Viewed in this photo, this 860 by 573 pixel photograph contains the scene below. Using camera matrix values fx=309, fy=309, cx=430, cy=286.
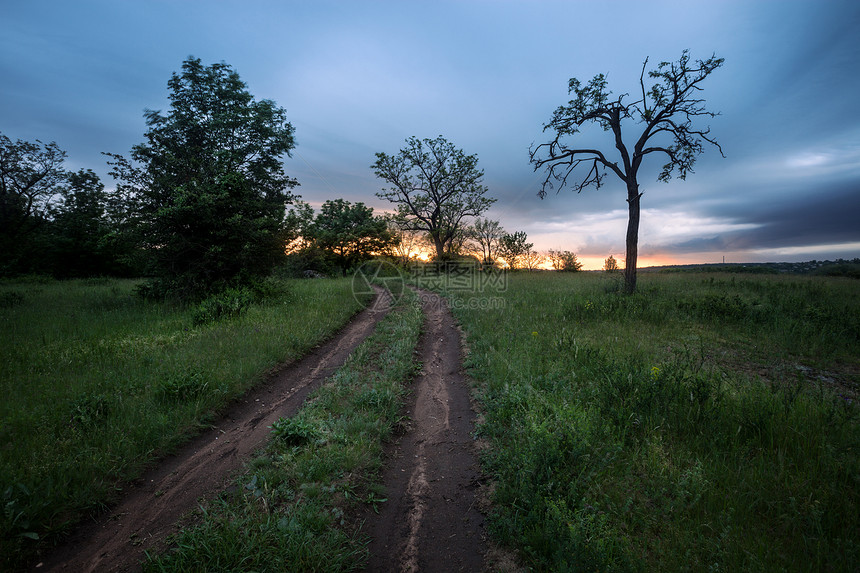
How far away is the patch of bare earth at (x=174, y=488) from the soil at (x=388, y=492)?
1cm

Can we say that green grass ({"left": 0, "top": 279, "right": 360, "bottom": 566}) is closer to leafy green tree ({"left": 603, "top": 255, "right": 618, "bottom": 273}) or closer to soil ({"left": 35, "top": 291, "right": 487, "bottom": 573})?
soil ({"left": 35, "top": 291, "right": 487, "bottom": 573})

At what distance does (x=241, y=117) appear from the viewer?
53.0ft

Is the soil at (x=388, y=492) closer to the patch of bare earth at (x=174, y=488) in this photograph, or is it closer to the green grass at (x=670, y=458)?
the patch of bare earth at (x=174, y=488)

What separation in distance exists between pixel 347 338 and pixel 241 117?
1393cm

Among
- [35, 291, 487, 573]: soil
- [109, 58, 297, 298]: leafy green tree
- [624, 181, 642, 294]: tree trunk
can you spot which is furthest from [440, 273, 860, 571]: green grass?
[109, 58, 297, 298]: leafy green tree

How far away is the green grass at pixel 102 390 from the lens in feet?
11.6

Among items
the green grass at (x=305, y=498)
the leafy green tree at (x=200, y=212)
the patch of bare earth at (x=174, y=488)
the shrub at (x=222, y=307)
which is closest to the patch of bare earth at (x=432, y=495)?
the green grass at (x=305, y=498)

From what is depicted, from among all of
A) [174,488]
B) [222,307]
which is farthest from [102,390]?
[222,307]

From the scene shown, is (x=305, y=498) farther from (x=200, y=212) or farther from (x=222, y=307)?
(x=200, y=212)

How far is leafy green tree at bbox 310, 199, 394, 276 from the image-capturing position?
41656 mm

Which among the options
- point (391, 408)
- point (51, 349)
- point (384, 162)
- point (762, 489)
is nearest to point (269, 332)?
point (51, 349)

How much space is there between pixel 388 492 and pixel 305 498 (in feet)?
3.23

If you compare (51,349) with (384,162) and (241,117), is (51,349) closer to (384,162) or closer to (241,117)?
(241,117)

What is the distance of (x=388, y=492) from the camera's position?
12.8 ft
